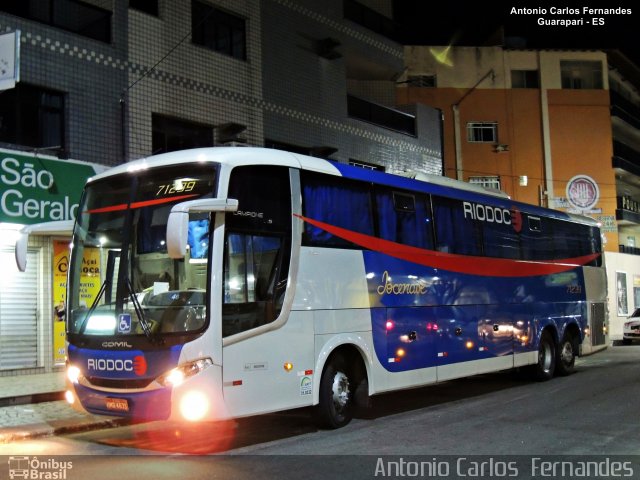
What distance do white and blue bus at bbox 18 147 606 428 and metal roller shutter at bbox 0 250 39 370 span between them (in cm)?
617

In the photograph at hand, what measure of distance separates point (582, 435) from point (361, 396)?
288cm

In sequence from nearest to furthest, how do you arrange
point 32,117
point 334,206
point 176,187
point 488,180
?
1. point 176,187
2. point 334,206
3. point 32,117
4. point 488,180

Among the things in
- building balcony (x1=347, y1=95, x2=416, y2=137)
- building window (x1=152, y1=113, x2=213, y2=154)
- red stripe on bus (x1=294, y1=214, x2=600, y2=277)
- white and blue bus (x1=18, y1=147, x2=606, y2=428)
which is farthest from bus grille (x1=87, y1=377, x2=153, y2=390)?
building balcony (x1=347, y1=95, x2=416, y2=137)

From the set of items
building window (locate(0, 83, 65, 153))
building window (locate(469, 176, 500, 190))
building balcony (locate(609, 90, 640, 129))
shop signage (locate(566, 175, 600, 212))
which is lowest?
building window (locate(0, 83, 65, 153))

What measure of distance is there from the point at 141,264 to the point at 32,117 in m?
7.57

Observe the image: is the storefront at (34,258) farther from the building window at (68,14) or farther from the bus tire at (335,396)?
the bus tire at (335,396)

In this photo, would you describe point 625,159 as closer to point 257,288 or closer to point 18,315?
point 18,315

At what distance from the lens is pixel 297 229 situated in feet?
27.6

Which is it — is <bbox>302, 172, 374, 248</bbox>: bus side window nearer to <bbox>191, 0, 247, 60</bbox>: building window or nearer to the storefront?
the storefront

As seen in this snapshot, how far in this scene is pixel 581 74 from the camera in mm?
39312

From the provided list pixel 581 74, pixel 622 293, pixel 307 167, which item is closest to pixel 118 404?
pixel 307 167

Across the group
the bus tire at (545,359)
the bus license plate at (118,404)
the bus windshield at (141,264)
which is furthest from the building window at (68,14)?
the bus tire at (545,359)

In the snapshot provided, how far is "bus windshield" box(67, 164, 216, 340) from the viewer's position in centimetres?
736

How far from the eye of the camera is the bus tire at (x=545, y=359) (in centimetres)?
1408
